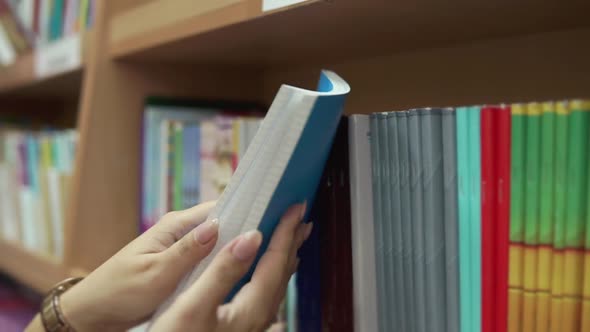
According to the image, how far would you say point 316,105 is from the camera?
1.28 ft

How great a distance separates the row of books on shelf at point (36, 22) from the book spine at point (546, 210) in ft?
2.90

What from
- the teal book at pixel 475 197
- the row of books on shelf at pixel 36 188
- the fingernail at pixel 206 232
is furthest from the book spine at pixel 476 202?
the row of books on shelf at pixel 36 188

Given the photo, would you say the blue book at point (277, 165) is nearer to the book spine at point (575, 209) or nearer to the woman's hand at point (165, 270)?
the woman's hand at point (165, 270)

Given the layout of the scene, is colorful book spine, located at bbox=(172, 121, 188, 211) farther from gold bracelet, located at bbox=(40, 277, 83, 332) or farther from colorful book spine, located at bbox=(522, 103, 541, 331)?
colorful book spine, located at bbox=(522, 103, 541, 331)

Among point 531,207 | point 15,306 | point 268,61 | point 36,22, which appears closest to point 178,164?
point 268,61

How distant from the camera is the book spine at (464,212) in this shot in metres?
0.46

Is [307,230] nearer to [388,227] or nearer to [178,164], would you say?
[388,227]

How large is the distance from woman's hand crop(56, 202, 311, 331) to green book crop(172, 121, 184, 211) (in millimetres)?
275

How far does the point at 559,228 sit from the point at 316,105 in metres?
0.22

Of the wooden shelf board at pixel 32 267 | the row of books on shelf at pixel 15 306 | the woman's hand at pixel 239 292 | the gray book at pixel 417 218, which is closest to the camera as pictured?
the woman's hand at pixel 239 292

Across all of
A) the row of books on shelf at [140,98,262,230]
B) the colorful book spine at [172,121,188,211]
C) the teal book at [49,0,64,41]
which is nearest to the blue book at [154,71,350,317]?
the row of books on shelf at [140,98,262,230]

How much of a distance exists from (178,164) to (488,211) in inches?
19.4

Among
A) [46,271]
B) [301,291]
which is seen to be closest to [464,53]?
[301,291]

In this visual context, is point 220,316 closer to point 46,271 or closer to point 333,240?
point 333,240
